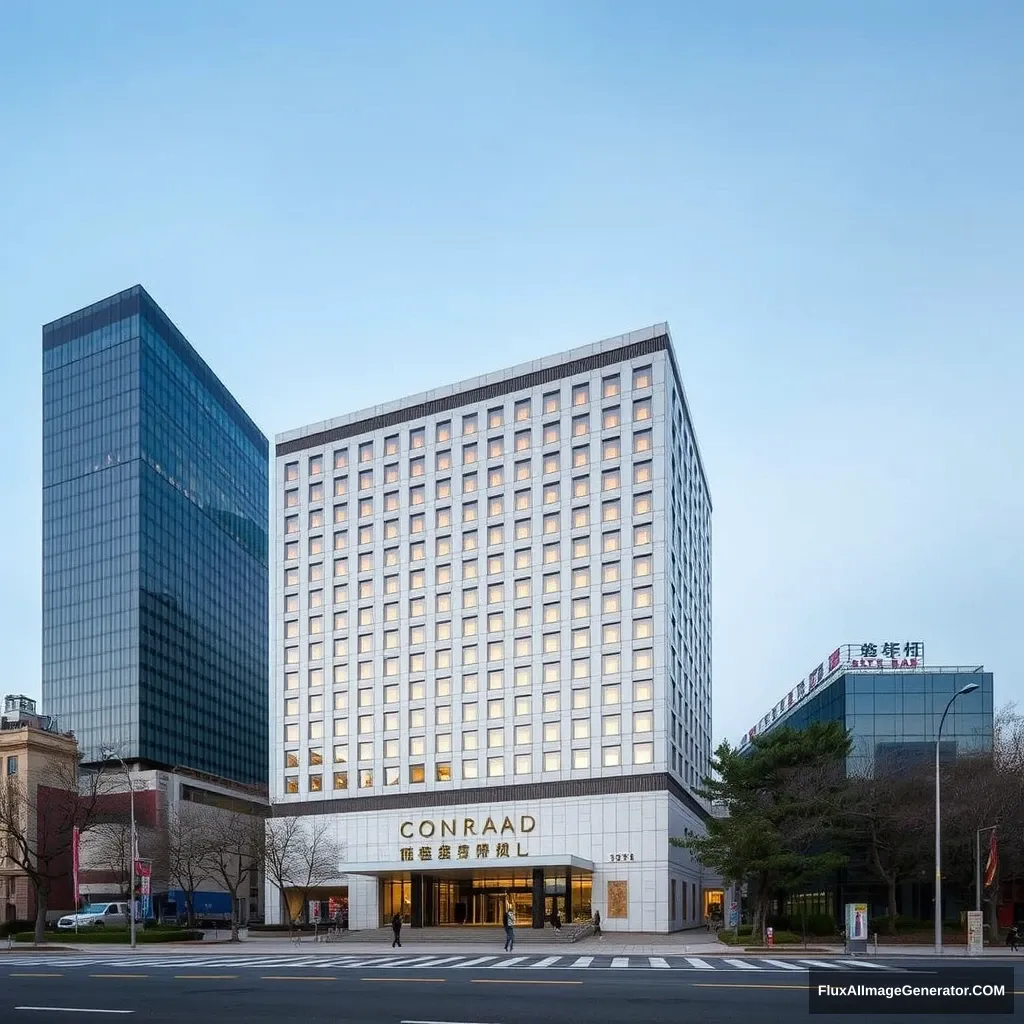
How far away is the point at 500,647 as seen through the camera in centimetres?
8962

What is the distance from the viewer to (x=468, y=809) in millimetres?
87438

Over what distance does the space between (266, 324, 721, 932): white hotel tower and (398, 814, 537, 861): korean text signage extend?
0.60ft

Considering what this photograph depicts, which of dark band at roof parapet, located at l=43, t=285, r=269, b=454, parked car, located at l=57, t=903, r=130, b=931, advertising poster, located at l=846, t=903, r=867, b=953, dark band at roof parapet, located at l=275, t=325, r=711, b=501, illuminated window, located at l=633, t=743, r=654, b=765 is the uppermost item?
dark band at roof parapet, located at l=43, t=285, r=269, b=454

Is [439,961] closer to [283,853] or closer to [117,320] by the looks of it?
[283,853]

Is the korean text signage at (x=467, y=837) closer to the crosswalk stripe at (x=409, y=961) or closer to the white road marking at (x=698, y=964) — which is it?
the crosswalk stripe at (x=409, y=961)

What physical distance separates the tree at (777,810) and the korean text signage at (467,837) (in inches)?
797

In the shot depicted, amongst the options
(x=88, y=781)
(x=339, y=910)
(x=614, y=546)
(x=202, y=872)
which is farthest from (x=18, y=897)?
(x=614, y=546)

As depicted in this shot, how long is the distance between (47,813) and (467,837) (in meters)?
34.3

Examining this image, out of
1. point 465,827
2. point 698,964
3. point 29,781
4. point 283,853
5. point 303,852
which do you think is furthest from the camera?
point 29,781

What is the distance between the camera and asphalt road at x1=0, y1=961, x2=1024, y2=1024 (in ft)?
68.3

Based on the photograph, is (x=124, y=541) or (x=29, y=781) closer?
(x=29, y=781)

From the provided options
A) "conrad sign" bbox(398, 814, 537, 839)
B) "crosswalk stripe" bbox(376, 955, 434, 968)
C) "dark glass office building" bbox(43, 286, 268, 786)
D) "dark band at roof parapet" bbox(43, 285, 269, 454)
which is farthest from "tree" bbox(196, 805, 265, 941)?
"dark band at roof parapet" bbox(43, 285, 269, 454)

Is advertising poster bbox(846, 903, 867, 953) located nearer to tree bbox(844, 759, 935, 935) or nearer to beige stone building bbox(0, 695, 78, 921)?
tree bbox(844, 759, 935, 935)

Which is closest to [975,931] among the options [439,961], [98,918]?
[439,961]
